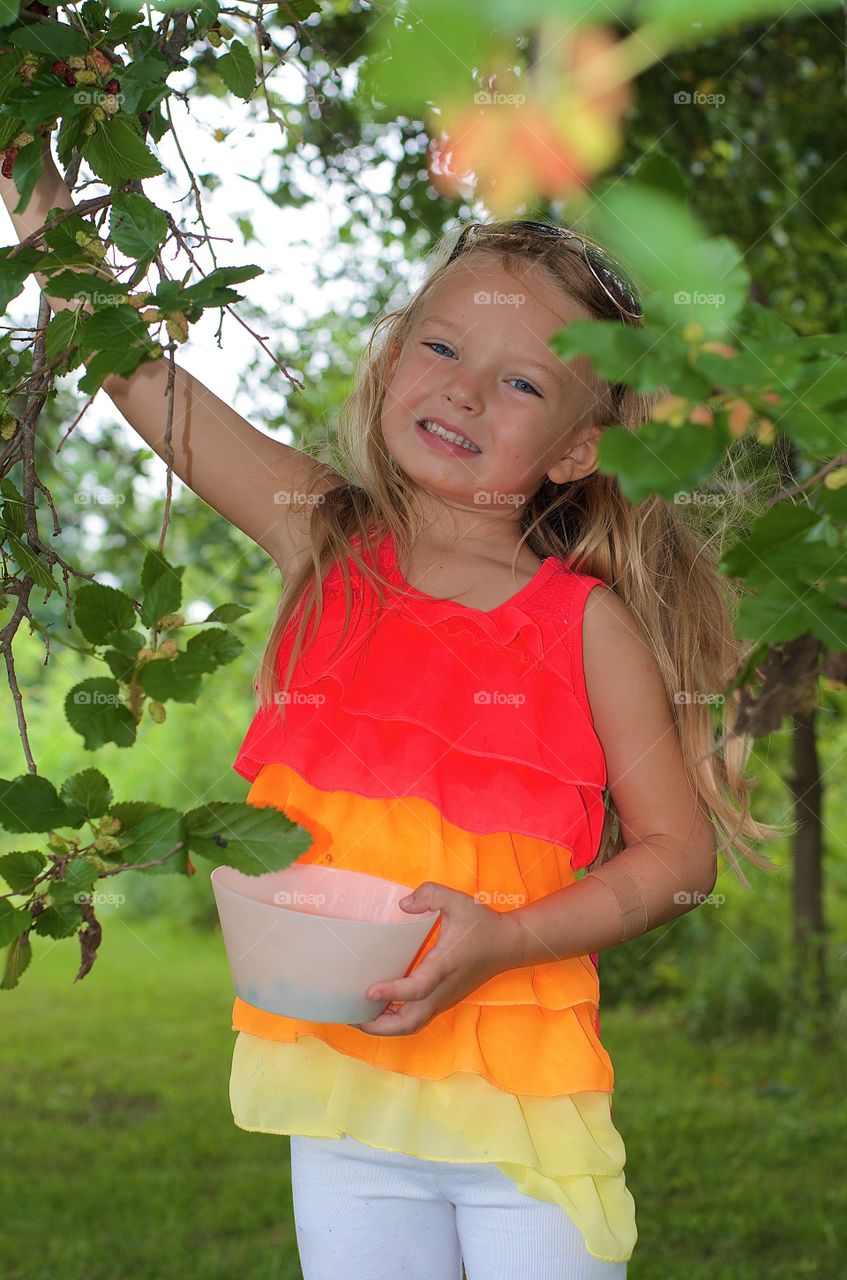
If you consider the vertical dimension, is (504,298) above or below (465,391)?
above

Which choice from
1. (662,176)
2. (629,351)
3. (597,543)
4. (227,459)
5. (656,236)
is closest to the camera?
(656,236)

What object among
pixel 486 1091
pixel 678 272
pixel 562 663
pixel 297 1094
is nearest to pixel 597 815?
pixel 562 663

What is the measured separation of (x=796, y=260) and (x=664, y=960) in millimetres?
2951

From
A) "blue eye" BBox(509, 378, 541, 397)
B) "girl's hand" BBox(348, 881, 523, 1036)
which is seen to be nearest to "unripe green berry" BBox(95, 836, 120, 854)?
"girl's hand" BBox(348, 881, 523, 1036)

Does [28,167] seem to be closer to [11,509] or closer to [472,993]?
[11,509]

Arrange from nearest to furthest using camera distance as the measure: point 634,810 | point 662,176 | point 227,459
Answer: point 662,176 → point 634,810 → point 227,459

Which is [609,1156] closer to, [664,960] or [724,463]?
[724,463]

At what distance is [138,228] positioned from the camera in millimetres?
1089

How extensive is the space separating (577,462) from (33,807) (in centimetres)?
93

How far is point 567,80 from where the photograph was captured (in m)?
0.53

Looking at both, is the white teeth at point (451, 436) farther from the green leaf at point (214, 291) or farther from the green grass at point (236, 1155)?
the green grass at point (236, 1155)

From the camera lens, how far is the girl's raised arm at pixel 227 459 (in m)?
1.49

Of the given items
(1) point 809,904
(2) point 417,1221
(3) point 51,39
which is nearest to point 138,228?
(3) point 51,39

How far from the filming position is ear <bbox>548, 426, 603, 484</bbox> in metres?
1.60
